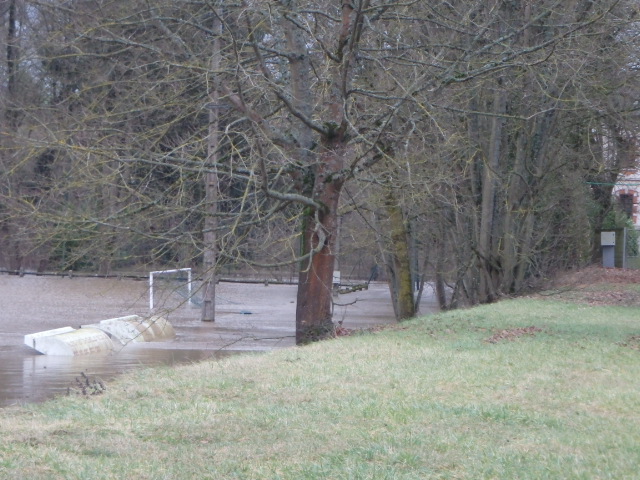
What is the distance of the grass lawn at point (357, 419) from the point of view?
18.7 feet

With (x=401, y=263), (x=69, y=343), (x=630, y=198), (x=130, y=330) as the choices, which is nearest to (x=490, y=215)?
(x=401, y=263)

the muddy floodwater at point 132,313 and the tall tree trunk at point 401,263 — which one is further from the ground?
the tall tree trunk at point 401,263

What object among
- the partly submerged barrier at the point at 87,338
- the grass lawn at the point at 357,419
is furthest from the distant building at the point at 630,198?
the grass lawn at the point at 357,419

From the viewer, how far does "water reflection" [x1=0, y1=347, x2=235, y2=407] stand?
13.0m

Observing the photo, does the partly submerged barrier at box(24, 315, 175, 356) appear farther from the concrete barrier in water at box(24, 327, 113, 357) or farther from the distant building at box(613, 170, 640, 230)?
the distant building at box(613, 170, 640, 230)

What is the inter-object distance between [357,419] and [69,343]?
12144mm

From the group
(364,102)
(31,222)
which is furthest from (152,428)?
(364,102)

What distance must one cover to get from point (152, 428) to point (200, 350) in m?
11.9

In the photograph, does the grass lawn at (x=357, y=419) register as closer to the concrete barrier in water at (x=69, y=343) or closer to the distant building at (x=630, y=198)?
the concrete barrier in water at (x=69, y=343)

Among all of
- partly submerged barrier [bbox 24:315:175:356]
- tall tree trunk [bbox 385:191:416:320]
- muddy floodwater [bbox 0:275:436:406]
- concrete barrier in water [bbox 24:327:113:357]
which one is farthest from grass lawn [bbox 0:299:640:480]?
tall tree trunk [bbox 385:191:416:320]

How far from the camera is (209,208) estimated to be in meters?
15.2

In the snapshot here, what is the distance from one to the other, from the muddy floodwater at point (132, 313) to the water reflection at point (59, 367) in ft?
0.05

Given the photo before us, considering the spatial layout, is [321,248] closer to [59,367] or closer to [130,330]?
[59,367]

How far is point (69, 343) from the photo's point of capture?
18.0 metres
